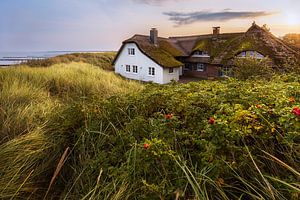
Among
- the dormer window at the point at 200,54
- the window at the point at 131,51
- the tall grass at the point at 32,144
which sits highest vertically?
the window at the point at 131,51

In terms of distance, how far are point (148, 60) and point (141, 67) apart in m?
1.20

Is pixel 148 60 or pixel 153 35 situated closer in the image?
pixel 148 60

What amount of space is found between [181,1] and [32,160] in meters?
10.9

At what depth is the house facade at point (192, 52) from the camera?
18.3 m

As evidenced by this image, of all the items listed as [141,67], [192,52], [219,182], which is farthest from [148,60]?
[219,182]

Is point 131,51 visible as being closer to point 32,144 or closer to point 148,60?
point 148,60

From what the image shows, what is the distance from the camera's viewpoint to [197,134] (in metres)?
1.88

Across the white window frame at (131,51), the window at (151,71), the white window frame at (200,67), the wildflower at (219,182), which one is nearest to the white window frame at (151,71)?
the window at (151,71)

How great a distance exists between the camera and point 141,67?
22.5 metres

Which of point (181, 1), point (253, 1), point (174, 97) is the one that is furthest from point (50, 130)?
point (181, 1)

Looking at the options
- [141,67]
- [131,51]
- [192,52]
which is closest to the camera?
[141,67]

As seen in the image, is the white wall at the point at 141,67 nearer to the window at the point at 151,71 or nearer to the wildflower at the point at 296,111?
the window at the point at 151,71

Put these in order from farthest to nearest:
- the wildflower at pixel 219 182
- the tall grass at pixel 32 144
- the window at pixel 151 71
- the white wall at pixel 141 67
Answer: the window at pixel 151 71
the white wall at pixel 141 67
the tall grass at pixel 32 144
the wildflower at pixel 219 182

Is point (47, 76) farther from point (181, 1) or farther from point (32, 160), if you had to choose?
point (181, 1)
